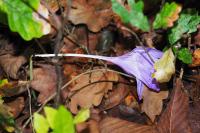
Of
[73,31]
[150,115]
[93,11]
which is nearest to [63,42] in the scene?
[73,31]

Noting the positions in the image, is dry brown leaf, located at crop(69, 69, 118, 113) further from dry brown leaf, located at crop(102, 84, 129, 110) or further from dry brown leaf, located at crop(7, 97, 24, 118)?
dry brown leaf, located at crop(7, 97, 24, 118)

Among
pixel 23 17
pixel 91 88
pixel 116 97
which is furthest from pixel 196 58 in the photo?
pixel 23 17

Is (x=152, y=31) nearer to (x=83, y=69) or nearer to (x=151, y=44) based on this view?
(x=151, y=44)

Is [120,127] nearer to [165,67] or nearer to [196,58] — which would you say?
[165,67]

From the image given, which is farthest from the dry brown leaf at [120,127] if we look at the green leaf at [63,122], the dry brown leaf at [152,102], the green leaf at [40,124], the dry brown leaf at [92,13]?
the green leaf at [63,122]

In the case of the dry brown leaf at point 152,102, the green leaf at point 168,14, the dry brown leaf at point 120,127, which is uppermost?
the green leaf at point 168,14

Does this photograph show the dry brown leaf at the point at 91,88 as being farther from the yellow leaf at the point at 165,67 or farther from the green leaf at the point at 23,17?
the green leaf at the point at 23,17
